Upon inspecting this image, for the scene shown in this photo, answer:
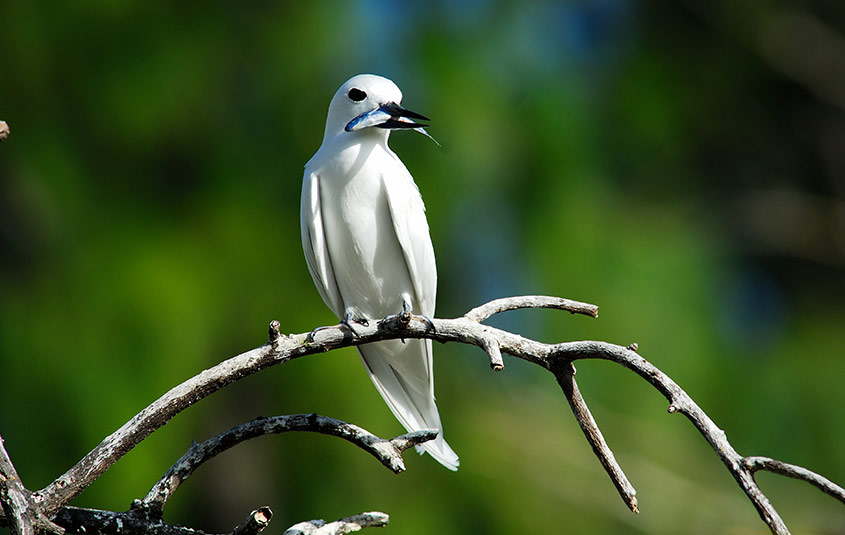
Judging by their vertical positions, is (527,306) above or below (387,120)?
below

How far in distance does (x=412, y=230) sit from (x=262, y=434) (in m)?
1.53

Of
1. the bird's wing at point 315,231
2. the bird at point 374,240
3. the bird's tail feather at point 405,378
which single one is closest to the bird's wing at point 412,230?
the bird at point 374,240

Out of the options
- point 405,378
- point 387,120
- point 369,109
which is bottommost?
point 405,378

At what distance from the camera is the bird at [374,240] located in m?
3.81

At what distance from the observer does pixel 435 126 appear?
702 cm

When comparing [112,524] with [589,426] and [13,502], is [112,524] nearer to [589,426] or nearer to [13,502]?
[13,502]

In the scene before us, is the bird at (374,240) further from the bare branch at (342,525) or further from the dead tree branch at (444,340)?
the bare branch at (342,525)

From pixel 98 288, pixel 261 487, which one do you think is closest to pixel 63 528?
pixel 98 288

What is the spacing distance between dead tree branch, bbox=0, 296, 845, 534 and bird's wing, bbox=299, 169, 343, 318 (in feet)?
3.68

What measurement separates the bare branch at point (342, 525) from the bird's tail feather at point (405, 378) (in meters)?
1.55

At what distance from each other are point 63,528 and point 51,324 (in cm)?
414

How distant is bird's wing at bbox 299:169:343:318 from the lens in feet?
12.8

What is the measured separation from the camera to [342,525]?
7.88 ft

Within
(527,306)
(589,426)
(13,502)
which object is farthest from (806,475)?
(13,502)
